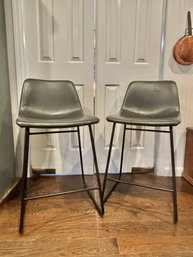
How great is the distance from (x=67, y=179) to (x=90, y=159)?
250 mm

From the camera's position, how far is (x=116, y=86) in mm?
1905

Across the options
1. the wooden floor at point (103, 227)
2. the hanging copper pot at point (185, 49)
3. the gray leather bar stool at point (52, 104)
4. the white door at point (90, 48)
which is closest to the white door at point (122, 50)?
the white door at point (90, 48)

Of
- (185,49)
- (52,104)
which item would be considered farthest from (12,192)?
(185,49)

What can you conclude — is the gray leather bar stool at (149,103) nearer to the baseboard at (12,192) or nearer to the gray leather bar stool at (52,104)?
the gray leather bar stool at (52,104)

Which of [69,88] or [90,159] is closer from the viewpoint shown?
[69,88]

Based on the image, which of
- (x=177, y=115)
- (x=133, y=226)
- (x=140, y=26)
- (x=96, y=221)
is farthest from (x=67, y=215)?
(x=140, y=26)

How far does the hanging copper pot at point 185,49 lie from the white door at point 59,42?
64cm

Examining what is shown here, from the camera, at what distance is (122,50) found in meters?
1.85

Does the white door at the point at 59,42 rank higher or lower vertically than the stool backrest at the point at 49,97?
higher

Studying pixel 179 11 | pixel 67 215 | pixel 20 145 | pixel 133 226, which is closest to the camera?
pixel 133 226

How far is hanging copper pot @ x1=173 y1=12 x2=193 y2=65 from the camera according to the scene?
1.73 m

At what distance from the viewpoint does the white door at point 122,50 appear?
1.78m

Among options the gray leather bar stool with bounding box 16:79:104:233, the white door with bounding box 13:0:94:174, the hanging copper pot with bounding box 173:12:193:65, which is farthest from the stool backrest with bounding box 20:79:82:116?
the hanging copper pot with bounding box 173:12:193:65

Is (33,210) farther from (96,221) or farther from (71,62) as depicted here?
(71,62)
